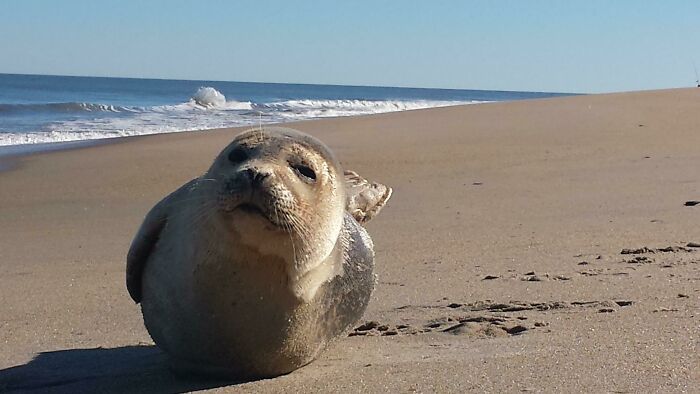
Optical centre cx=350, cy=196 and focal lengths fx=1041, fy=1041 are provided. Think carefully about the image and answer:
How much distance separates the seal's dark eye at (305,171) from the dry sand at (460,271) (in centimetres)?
68

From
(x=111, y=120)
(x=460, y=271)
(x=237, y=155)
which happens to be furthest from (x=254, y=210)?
(x=111, y=120)

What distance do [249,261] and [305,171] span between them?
34 cm

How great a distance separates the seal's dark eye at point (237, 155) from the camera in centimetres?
333

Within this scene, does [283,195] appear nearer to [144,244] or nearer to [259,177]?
[259,177]

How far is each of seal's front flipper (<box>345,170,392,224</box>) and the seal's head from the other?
2.30 m

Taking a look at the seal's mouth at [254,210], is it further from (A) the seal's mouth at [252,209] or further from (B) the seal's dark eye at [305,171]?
(B) the seal's dark eye at [305,171]

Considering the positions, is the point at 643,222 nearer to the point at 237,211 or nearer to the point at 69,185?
the point at 237,211

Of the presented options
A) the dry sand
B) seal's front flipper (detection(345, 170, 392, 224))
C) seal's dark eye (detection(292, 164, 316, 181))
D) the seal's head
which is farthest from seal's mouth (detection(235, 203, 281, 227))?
seal's front flipper (detection(345, 170, 392, 224))

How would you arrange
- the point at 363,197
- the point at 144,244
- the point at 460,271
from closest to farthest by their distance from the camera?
the point at 144,244 < the point at 460,271 < the point at 363,197

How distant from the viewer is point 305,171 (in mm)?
3332

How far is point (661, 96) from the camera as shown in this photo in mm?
20188

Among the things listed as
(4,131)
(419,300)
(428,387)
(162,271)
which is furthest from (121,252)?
(4,131)

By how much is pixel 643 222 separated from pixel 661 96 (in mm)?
14151

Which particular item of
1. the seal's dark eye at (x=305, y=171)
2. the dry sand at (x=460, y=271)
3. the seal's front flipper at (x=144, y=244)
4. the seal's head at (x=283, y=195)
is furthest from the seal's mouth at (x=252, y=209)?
the seal's front flipper at (x=144, y=244)
